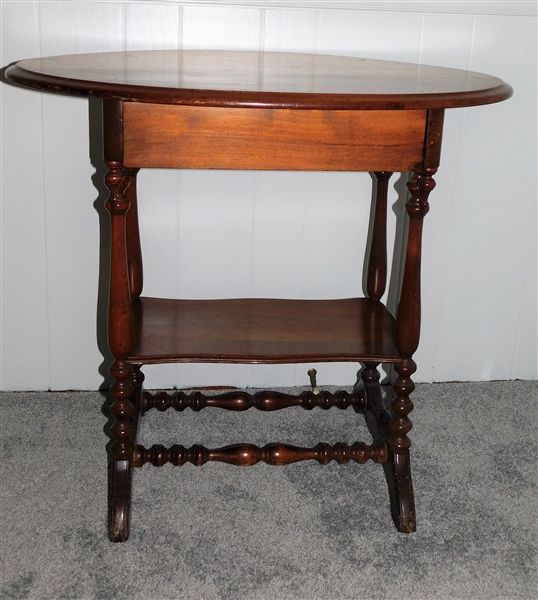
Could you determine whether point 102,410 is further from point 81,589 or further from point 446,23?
point 446,23

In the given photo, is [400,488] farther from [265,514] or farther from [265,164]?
[265,164]

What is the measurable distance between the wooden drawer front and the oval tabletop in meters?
0.05

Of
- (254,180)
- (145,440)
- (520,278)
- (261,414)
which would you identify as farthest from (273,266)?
(520,278)

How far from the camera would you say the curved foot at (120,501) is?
57.9 inches

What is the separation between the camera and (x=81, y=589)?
4.41 feet

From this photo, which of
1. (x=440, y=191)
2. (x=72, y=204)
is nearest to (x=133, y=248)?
(x=72, y=204)

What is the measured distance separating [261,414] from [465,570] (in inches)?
26.8

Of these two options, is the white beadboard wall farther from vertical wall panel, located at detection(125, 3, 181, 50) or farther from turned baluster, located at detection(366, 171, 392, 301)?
turned baluster, located at detection(366, 171, 392, 301)

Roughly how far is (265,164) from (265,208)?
0.62 metres

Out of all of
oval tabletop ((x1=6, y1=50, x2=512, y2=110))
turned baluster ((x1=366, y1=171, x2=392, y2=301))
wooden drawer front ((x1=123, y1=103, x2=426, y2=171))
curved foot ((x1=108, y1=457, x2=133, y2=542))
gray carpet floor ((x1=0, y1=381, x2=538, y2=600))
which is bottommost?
gray carpet floor ((x1=0, y1=381, x2=538, y2=600))

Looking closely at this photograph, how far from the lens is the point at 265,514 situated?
1.56 meters

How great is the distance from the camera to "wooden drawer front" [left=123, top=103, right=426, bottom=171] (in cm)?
127

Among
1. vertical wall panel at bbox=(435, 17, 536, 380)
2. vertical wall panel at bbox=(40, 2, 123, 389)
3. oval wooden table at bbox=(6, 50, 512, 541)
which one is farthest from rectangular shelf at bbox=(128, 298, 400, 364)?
vertical wall panel at bbox=(435, 17, 536, 380)

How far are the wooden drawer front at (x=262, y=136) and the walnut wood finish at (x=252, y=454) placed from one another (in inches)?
22.8
